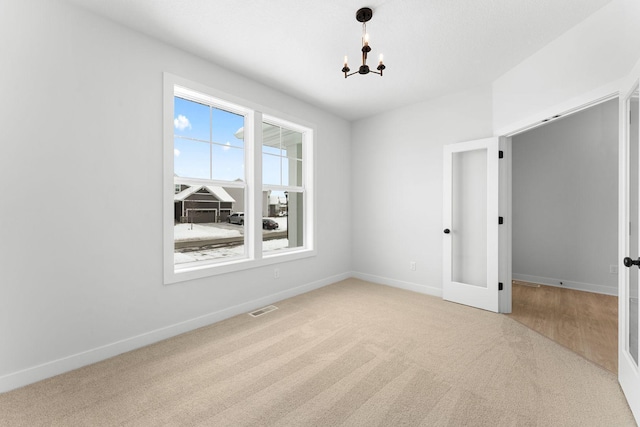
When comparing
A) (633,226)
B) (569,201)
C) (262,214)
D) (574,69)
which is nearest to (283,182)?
(262,214)

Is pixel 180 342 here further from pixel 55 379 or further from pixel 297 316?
pixel 297 316

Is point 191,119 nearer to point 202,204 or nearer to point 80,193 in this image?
point 202,204

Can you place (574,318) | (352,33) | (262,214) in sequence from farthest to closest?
(262,214) → (574,318) → (352,33)

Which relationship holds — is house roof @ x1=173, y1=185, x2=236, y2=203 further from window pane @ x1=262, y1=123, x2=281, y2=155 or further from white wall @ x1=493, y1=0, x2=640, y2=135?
white wall @ x1=493, y1=0, x2=640, y2=135

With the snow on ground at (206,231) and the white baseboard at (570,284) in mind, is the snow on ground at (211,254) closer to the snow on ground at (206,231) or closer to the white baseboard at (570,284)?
the snow on ground at (206,231)

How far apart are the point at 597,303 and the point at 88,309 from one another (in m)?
5.68

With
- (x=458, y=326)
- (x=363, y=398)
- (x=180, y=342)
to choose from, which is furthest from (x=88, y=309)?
(x=458, y=326)

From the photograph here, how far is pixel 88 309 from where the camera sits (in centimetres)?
222

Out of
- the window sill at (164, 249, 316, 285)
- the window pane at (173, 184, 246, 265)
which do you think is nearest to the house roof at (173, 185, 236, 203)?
the window pane at (173, 184, 246, 265)

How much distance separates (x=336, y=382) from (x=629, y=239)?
2.16m

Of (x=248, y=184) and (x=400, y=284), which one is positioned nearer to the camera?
(x=248, y=184)

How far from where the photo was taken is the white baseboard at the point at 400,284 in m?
3.97

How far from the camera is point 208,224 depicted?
3.24 meters

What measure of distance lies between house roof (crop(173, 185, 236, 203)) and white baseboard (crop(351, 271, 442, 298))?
262cm
